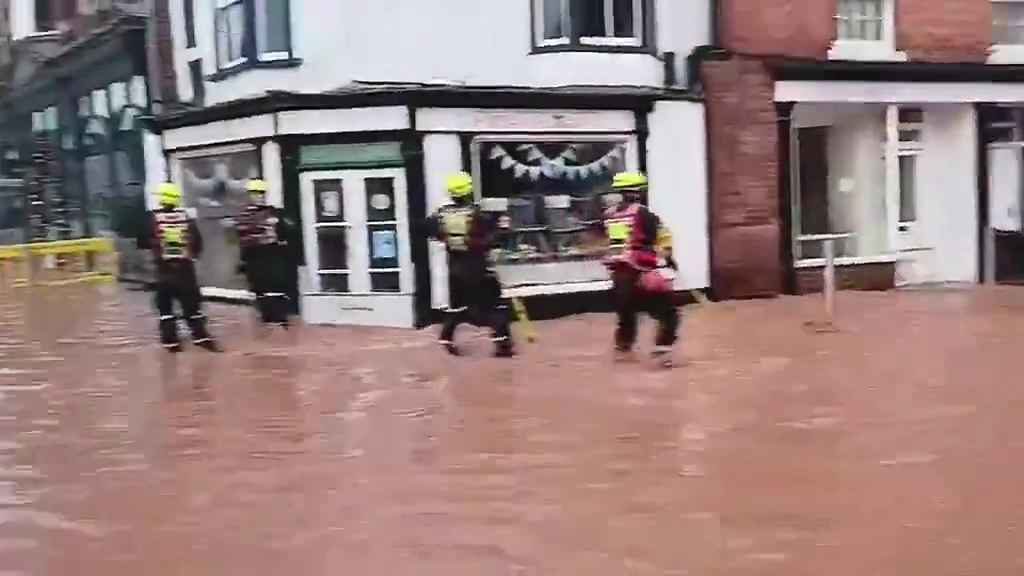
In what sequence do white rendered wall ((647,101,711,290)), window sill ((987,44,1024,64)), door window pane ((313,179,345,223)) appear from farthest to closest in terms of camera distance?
1. window sill ((987,44,1024,64))
2. white rendered wall ((647,101,711,290))
3. door window pane ((313,179,345,223))

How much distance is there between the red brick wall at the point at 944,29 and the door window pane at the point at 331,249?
8.98 metres

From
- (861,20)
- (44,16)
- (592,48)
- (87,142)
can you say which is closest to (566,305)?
(592,48)

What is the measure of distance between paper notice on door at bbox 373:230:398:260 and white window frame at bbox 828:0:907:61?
7.17 metres

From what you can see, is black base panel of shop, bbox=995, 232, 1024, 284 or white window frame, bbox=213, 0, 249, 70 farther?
black base panel of shop, bbox=995, 232, 1024, 284

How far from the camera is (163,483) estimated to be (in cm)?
736

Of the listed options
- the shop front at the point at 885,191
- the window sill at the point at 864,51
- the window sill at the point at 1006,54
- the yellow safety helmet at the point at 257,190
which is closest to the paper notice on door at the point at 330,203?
the yellow safety helmet at the point at 257,190

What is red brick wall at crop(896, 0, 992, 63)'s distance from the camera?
18.2m

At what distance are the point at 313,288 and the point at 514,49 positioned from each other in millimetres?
4050

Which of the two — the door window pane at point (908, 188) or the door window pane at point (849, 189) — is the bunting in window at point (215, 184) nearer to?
the door window pane at point (849, 189)

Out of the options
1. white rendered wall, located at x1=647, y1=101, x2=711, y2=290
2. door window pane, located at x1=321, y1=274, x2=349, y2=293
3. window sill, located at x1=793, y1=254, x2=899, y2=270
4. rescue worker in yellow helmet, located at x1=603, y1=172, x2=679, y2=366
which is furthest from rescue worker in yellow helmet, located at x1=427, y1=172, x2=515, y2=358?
window sill, located at x1=793, y1=254, x2=899, y2=270

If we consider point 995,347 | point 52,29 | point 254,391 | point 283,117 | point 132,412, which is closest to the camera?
point 132,412

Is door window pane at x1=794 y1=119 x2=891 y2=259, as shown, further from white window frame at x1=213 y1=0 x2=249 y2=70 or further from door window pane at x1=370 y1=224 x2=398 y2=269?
white window frame at x1=213 y1=0 x2=249 y2=70

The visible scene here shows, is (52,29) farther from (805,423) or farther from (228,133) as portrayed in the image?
(805,423)

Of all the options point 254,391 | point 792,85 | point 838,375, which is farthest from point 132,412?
point 792,85
